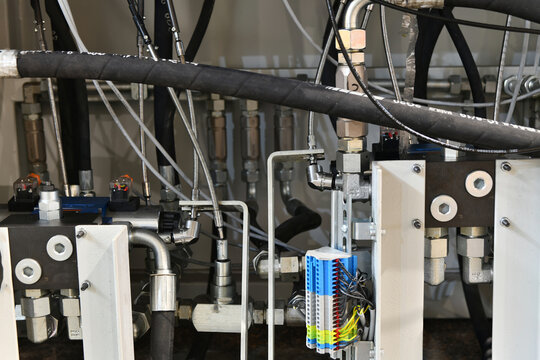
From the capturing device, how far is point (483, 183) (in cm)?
85

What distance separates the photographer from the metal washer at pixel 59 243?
815 mm

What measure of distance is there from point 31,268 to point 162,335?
21cm

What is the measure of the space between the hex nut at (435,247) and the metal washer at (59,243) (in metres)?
0.51

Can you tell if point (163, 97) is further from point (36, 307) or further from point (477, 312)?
point (477, 312)

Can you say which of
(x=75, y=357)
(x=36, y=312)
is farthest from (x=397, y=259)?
(x=75, y=357)

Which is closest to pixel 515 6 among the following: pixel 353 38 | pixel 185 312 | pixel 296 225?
pixel 353 38

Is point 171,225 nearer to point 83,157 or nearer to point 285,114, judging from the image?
point 83,157

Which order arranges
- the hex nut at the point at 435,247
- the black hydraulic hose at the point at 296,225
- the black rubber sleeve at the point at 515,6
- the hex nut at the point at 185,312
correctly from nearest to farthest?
the black rubber sleeve at the point at 515,6
the hex nut at the point at 435,247
the hex nut at the point at 185,312
the black hydraulic hose at the point at 296,225

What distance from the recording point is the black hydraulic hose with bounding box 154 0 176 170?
1.15m

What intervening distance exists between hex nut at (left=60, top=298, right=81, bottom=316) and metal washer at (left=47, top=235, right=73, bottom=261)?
79 mm

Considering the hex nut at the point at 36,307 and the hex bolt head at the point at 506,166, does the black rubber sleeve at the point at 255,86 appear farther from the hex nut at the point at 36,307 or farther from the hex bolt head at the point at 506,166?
the hex nut at the point at 36,307

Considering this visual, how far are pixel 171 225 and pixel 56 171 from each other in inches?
19.9

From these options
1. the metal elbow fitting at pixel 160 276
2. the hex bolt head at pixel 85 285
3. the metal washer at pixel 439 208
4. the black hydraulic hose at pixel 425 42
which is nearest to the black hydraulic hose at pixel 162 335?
the metal elbow fitting at pixel 160 276

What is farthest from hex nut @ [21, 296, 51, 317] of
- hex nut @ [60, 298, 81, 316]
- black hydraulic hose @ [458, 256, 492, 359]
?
black hydraulic hose @ [458, 256, 492, 359]
